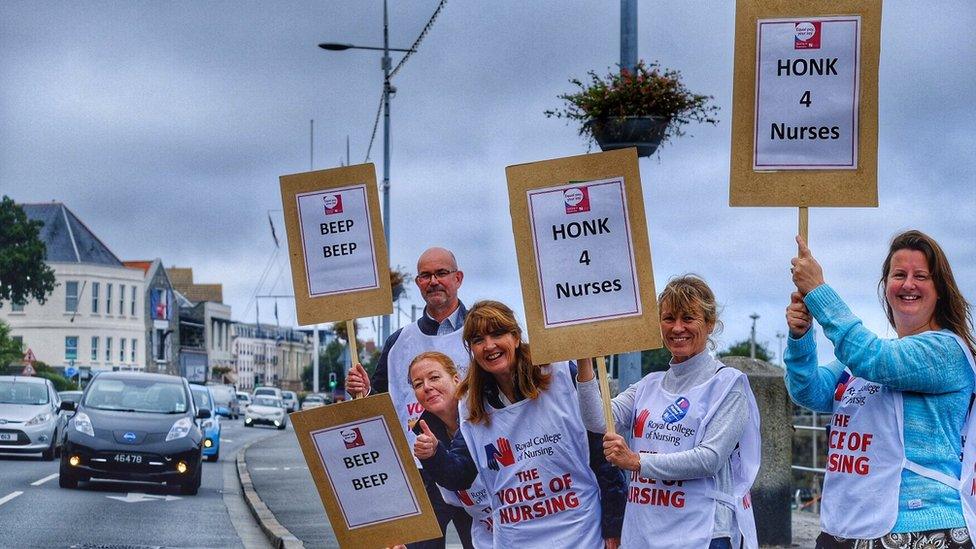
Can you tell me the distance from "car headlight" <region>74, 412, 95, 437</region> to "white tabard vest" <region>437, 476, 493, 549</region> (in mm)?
14586

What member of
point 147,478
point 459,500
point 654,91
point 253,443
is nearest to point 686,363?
point 459,500

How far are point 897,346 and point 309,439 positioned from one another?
233cm

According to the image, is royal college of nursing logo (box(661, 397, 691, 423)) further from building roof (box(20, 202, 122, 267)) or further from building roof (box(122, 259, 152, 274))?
building roof (box(122, 259, 152, 274))

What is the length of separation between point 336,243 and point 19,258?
7046 centimetres

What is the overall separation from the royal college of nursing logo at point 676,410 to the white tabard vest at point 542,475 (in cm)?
→ 35

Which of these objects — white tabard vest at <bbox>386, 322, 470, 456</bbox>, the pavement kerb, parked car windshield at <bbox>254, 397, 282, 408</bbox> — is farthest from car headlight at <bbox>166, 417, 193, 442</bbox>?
parked car windshield at <bbox>254, 397, 282, 408</bbox>

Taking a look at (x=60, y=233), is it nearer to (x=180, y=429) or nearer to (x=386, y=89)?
(x=386, y=89)

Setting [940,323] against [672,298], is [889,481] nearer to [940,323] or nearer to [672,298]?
[940,323]

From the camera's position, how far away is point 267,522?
1538 centimetres

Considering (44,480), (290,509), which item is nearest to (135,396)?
(44,480)

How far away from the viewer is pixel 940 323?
475cm

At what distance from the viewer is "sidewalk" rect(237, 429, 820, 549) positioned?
13.2m

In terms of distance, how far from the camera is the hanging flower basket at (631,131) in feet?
35.8

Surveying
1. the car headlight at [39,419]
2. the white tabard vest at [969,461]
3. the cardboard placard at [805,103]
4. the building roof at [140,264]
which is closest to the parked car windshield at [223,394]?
the building roof at [140,264]
